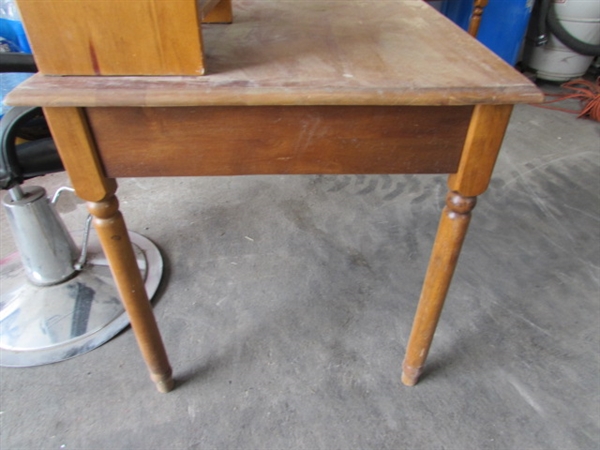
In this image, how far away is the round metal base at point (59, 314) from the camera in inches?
45.3

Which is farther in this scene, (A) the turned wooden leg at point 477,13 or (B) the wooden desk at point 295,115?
(A) the turned wooden leg at point 477,13

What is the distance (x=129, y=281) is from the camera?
0.84 metres

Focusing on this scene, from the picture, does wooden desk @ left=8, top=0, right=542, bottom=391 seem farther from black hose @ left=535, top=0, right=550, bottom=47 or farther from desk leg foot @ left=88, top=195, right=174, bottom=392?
black hose @ left=535, top=0, right=550, bottom=47

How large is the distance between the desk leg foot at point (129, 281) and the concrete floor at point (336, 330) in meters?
0.11

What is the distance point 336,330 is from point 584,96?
242 cm

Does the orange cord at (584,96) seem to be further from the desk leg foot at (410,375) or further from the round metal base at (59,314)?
the round metal base at (59,314)

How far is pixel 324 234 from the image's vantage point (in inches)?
61.5

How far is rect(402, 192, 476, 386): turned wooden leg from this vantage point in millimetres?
775

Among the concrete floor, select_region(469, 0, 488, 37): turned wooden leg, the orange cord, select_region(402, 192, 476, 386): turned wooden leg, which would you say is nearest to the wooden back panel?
select_region(402, 192, 476, 386): turned wooden leg

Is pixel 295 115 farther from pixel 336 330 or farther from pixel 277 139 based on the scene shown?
pixel 336 330

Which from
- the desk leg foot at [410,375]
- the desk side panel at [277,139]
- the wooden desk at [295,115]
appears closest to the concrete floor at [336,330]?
the desk leg foot at [410,375]

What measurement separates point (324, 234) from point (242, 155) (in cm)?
91

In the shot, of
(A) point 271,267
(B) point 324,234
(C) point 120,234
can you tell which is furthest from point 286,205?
(C) point 120,234

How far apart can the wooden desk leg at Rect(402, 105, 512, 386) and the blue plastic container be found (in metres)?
2.27
